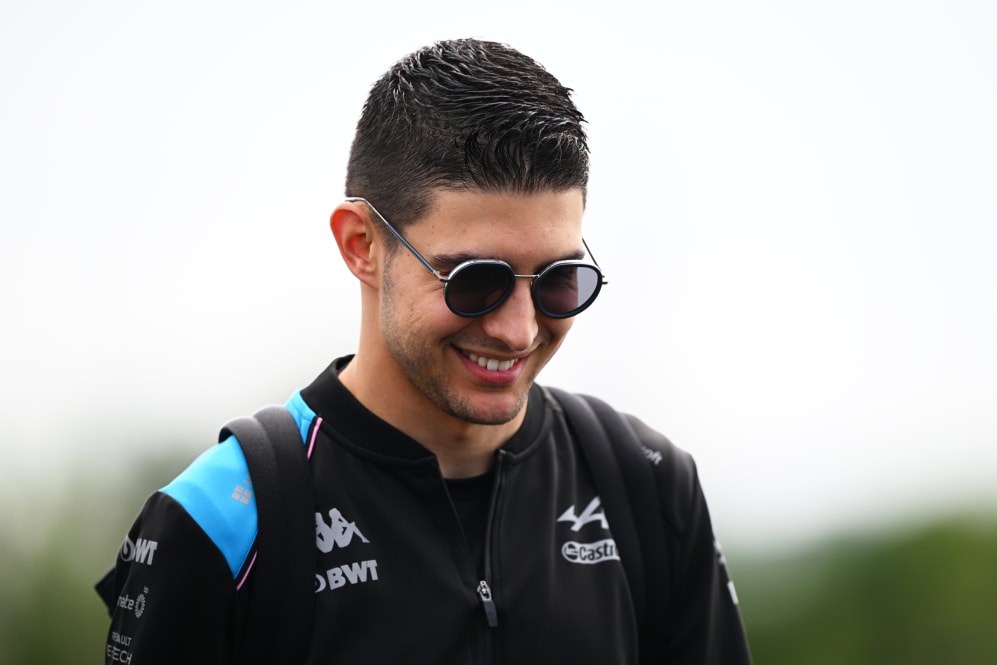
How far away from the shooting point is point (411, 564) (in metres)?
2.99

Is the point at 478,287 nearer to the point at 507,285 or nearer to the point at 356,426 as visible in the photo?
the point at 507,285

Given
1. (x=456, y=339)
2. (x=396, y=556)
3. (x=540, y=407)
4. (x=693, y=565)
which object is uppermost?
(x=456, y=339)

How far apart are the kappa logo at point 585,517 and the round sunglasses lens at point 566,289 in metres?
0.63

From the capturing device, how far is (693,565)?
3391 mm

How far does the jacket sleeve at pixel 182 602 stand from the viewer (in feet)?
8.96

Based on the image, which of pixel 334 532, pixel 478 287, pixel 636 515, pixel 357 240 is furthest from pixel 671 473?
pixel 357 240

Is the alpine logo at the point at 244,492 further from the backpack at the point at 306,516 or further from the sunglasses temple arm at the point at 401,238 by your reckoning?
the sunglasses temple arm at the point at 401,238

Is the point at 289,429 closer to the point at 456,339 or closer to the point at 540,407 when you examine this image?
the point at 456,339

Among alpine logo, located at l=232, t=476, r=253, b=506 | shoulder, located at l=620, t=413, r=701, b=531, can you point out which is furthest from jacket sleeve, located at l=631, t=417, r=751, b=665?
alpine logo, located at l=232, t=476, r=253, b=506

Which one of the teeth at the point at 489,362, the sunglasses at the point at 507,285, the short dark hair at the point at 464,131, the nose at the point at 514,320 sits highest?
the short dark hair at the point at 464,131

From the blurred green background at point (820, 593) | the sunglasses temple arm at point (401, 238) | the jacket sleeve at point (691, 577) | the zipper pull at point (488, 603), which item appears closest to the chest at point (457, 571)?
the zipper pull at point (488, 603)

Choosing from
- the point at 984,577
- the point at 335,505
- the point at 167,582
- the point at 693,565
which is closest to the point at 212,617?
the point at 167,582

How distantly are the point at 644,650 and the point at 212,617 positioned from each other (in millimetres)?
1333

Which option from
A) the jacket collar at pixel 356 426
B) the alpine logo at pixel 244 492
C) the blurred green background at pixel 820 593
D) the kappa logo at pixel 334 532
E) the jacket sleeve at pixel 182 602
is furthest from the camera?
the blurred green background at pixel 820 593
